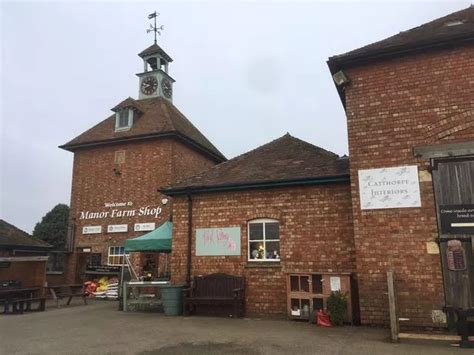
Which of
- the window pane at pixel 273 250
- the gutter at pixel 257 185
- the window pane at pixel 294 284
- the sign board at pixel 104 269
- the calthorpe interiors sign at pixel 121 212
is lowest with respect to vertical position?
the window pane at pixel 294 284

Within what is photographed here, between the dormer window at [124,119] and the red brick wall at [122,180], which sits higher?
the dormer window at [124,119]

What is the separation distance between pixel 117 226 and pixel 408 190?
14.3 m

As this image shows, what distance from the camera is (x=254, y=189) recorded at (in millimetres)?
12328

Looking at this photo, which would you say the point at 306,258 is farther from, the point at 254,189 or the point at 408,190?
the point at 408,190

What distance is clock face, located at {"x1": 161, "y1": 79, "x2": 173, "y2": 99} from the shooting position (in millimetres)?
25562

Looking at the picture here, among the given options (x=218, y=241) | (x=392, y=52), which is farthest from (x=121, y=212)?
(x=392, y=52)

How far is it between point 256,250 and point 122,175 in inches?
424

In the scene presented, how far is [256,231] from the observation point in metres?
12.2

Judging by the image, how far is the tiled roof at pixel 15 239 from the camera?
59.1 feet

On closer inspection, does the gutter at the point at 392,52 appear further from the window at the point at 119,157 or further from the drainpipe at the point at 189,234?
the window at the point at 119,157

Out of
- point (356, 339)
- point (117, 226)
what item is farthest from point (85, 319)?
point (117, 226)

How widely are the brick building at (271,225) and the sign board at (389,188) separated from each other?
111 centimetres

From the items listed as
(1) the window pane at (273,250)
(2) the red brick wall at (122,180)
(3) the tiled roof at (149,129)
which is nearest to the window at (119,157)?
(2) the red brick wall at (122,180)

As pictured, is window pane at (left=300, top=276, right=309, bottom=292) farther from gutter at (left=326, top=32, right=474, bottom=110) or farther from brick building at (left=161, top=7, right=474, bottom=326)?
gutter at (left=326, top=32, right=474, bottom=110)
